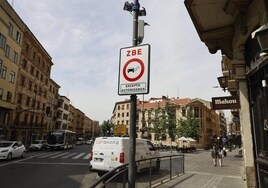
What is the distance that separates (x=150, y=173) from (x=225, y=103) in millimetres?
3511

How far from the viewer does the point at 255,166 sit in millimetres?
5668

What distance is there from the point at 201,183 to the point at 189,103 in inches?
2405

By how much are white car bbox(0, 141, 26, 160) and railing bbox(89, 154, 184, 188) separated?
1397 cm

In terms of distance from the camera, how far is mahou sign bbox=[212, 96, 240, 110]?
29.4 feet

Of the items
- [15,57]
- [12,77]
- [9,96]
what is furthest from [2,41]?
[9,96]

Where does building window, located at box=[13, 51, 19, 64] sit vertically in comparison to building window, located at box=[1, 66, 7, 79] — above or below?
above

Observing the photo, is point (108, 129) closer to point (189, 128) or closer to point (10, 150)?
point (189, 128)

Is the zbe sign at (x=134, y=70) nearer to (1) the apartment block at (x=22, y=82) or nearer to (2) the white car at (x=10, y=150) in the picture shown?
(2) the white car at (x=10, y=150)

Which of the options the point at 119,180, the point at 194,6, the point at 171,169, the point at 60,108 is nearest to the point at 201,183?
the point at 171,169

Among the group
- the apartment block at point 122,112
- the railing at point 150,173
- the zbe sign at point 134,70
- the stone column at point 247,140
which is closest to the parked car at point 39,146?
the railing at point 150,173

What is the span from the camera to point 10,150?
20703 millimetres

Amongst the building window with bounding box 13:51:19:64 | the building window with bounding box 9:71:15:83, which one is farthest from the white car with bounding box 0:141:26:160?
the building window with bounding box 13:51:19:64

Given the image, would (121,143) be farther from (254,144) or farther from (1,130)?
(1,130)

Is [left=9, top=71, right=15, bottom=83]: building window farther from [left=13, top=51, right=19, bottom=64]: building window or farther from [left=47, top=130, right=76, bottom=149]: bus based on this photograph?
[left=47, top=130, right=76, bottom=149]: bus
